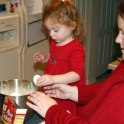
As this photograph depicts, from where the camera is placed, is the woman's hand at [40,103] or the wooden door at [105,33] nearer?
the woman's hand at [40,103]

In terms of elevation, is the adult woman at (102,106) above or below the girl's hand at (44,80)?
above

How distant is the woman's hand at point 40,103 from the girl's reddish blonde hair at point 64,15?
59 cm

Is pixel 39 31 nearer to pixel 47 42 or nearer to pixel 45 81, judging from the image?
pixel 47 42

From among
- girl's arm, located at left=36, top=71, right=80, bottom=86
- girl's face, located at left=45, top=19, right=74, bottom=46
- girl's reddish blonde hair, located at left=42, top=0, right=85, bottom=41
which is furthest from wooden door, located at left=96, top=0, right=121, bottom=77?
girl's arm, located at left=36, top=71, right=80, bottom=86

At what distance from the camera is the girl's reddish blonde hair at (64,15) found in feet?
5.45

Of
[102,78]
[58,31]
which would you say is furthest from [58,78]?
[102,78]

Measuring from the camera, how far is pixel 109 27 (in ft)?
13.8

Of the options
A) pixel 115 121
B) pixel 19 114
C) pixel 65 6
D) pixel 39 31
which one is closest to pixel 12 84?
pixel 19 114

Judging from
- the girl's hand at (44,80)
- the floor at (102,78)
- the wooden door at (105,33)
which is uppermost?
the girl's hand at (44,80)

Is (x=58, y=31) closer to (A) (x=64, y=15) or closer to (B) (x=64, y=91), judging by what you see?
(A) (x=64, y=15)

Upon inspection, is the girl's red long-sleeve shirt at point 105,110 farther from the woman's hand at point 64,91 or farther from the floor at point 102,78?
the floor at point 102,78

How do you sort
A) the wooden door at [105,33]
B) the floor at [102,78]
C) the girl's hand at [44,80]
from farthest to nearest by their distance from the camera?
1. the floor at [102,78]
2. the wooden door at [105,33]
3. the girl's hand at [44,80]

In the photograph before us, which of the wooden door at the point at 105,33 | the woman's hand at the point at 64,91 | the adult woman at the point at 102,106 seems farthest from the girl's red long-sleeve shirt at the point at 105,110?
the wooden door at the point at 105,33

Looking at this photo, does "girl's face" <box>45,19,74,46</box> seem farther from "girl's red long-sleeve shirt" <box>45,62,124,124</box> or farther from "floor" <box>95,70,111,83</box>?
"floor" <box>95,70,111,83</box>
